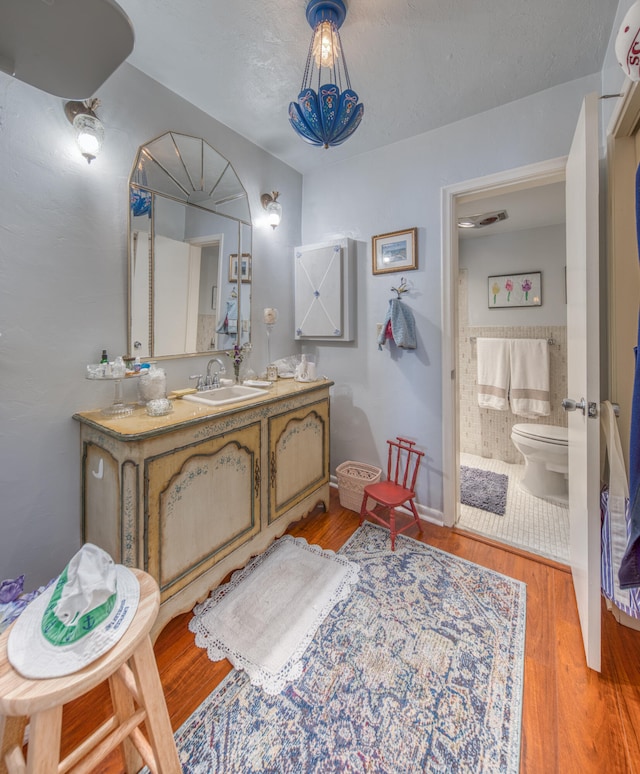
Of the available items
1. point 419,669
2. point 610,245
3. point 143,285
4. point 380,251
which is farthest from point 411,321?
point 419,669

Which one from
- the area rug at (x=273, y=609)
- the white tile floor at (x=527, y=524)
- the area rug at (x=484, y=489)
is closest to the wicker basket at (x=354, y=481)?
the area rug at (x=273, y=609)

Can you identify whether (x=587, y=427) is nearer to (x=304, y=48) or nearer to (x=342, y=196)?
(x=304, y=48)

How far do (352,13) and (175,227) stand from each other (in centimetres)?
123

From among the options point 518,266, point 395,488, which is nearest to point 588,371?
point 395,488

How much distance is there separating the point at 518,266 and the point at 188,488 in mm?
3551

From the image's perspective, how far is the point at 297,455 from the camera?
6.63 feet

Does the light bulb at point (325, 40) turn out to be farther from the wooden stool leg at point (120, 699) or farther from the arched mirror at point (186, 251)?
the wooden stool leg at point (120, 699)

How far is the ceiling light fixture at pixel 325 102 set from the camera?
4.15 feet

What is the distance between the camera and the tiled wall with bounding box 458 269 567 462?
311cm

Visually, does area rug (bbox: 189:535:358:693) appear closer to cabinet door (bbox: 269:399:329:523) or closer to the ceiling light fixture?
cabinet door (bbox: 269:399:329:523)

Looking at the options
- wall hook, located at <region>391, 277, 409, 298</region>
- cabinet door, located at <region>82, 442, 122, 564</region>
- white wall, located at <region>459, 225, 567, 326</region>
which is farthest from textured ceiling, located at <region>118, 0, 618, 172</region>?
cabinet door, located at <region>82, 442, 122, 564</region>

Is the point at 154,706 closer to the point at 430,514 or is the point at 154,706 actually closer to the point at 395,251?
the point at 430,514

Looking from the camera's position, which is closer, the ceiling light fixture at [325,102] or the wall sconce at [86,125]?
the ceiling light fixture at [325,102]

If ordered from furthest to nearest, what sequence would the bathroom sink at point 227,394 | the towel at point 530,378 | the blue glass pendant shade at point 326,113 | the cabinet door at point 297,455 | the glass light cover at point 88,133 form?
1. the towel at point 530,378
2. the cabinet door at point 297,455
3. the bathroom sink at point 227,394
4. the glass light cover at point 88,133
5. the blue glass pendant shade at point 326,113
